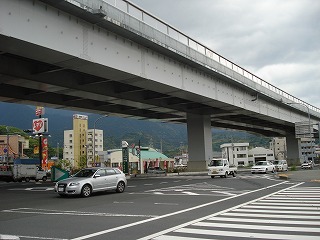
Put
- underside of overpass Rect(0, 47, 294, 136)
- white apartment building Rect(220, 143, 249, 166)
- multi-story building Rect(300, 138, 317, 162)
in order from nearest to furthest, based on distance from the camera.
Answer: underside of overpass Rect(0, 47, 294, 136)
multi-story building Rect(300, 138, 317, 162)
white apartment building Rect(220, 143, 249, 166)

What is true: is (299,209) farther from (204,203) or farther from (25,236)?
(25,236)

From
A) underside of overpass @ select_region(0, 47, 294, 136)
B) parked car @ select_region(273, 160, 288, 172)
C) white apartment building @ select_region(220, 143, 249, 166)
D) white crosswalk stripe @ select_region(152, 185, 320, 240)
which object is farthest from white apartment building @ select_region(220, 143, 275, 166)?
white crosswalk stripe @ select_region(152, 185, 320, 240)

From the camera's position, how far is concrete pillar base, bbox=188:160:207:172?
48125 millimetres

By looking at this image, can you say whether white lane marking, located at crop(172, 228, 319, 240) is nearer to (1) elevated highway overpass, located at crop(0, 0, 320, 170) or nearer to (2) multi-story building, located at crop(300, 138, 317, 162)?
(1) elevated highway overpass, located at crop(0, 0, 320, 170)

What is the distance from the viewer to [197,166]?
48.7m

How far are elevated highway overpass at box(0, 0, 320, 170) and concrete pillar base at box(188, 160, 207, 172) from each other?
0.90ft

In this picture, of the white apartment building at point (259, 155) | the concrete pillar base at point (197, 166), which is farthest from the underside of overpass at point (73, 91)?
the white apartment building at point (259, 155)

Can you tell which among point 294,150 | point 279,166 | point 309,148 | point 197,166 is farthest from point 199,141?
point 309,148

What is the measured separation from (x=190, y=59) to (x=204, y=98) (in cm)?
710

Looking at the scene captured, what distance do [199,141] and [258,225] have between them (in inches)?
1530

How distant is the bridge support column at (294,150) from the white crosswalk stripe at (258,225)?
77855 mm

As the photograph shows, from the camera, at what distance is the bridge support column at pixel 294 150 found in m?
86.9

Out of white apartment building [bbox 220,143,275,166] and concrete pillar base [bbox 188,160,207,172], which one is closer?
concrete pillar base [bbox 188,160,207,172]

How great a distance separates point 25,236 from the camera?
9.02 metres
